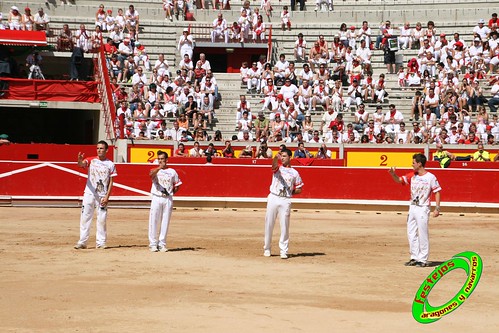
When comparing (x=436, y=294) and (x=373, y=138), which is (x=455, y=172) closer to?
(x=373, y=138)

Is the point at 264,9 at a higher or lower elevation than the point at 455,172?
higher

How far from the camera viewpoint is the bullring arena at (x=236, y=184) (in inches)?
484

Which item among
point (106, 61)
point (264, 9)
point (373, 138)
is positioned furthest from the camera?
point (264, 9)

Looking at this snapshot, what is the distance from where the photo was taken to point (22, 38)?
33.5 m

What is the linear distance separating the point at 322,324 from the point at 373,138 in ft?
66.7

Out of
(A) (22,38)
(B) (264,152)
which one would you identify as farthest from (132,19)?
(B) (264,152)

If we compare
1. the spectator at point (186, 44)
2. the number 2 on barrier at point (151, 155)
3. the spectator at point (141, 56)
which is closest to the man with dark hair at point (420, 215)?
the number 2 on barrier at point (151, 155)

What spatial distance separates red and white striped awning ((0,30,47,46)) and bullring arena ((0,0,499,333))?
2.2 inches

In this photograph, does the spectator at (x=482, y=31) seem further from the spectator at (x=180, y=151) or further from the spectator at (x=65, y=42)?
the spectator at (x=65, y=42)

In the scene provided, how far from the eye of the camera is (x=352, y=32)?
36.1 meters

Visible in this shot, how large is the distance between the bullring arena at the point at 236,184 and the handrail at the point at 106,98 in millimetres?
79

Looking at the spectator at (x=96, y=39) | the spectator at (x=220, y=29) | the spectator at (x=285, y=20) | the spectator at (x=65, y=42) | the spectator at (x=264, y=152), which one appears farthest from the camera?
the spectator at (x=285, y=20)

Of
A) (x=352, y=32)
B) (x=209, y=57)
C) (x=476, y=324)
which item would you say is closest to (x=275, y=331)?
(x=476, y=324)

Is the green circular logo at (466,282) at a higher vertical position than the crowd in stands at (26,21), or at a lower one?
lower
